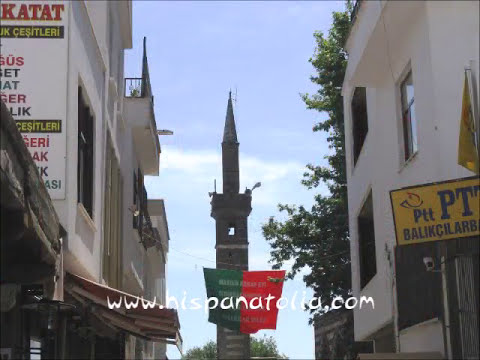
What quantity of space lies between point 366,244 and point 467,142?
29.7 ft

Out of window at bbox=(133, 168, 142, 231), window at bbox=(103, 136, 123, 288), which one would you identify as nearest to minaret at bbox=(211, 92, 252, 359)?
window at bbox=(133, 168, 142, 231)

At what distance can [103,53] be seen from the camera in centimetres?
1738

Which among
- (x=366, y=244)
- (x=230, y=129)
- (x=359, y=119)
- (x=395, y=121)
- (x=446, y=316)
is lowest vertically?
(x=446, y=316)

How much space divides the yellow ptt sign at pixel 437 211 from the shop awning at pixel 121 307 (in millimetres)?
4185

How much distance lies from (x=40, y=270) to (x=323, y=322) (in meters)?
17.1

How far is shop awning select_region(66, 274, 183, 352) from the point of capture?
13508 millimetres

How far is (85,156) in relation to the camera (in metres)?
15.3

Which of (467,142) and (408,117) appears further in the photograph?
(408,117)

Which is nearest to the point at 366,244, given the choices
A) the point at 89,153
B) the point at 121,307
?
the point at 89,153

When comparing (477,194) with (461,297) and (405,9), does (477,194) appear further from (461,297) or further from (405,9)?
(405,9)

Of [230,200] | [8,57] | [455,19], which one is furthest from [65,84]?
[230,200]

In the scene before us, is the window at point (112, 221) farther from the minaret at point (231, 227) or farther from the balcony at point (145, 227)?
the minaret at point (231, 227)

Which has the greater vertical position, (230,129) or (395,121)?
(230,129)

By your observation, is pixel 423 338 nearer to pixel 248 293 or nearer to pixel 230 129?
pixel 248 293
